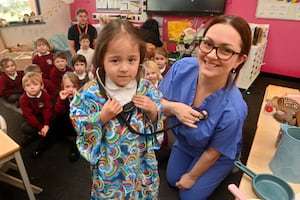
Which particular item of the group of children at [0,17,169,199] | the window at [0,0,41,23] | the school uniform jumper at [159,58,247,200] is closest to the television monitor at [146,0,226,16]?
the window at [0,0,41,23]

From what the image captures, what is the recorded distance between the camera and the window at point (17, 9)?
12.8ft

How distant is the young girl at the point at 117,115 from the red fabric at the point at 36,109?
1063 millimetres

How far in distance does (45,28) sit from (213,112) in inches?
Answer: 179

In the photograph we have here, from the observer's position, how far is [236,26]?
91 cm

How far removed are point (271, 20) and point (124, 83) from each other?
3.13 metres

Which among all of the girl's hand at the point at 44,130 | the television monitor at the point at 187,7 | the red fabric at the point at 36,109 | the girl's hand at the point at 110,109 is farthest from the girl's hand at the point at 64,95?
the television monitor at the point at 187,7

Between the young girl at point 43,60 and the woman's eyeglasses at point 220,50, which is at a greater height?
the woman's eyeglasses at point 220,50

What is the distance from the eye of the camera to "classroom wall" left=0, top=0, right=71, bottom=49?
404cm

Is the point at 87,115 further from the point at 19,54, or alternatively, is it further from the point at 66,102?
the point at 19,54

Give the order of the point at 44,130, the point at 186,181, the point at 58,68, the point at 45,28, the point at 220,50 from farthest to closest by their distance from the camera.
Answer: the point at 45,28 < the point at 58,68 < the point at 44,130 < the point at 186,181 < the point at 220,50

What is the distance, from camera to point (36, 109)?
1.78m

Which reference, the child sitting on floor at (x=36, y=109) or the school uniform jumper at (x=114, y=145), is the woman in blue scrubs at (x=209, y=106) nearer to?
the school uniform jumper at (x=114, y=145)

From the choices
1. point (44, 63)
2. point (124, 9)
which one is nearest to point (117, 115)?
point (44, 63)

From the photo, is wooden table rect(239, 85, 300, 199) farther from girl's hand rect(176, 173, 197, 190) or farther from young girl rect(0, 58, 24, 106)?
young girl rect(0, 58, 24, 106)
